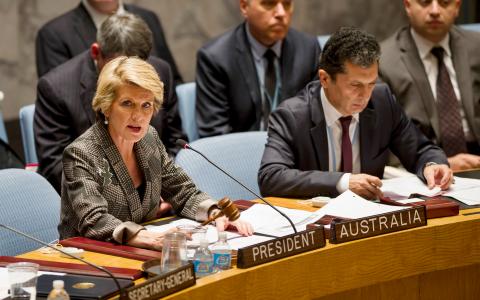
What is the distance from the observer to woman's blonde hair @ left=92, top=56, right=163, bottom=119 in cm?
315

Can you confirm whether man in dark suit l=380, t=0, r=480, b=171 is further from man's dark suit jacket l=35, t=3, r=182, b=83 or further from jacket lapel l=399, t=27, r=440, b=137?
man's dark suit jacket l=35, t=3, r=182, b=83

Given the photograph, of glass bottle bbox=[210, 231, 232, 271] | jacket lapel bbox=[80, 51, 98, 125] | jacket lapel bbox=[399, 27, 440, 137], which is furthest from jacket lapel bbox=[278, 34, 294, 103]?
glass bottle bbox=[210, 231, 232, 271]

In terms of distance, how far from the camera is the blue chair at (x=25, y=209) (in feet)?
10.8

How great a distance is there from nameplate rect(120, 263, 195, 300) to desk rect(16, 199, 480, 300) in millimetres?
34

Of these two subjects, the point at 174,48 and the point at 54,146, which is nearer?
the point at 54,146

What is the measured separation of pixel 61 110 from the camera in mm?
4406

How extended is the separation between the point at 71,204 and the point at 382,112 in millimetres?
1468

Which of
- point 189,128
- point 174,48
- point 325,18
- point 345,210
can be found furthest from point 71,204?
point 325,18

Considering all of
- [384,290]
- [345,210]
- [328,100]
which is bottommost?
[384,290]

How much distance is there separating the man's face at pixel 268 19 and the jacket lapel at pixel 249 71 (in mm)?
94

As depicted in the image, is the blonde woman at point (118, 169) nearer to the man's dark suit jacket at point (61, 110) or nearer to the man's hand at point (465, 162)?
the man's dark suit jacket at point (61, 110)

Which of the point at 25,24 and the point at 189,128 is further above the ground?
the point at 25,24

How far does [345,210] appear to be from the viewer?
3301mm

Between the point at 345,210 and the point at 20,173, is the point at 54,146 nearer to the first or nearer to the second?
the point at 20,173
